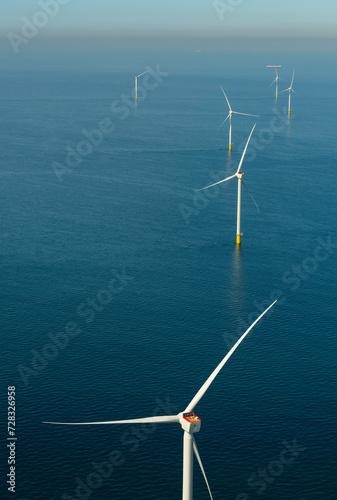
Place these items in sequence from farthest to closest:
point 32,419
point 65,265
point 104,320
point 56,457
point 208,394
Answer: point 65,265
point 104,320
point 208,394
point 32,419
point 56,457

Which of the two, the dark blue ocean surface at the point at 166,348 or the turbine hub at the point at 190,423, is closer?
the turbine hub at the point at 190,423

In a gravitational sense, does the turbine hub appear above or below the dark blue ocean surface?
above

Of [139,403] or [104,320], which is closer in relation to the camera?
[139,403]

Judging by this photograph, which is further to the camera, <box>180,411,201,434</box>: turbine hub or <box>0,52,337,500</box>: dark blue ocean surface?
<box>0,52,337,500</box>: dark blue ocean surface

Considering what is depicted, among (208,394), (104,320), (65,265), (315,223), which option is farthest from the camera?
(315,223)

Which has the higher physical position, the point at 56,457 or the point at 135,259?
the point at 135,259

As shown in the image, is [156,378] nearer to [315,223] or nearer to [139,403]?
[139,403]

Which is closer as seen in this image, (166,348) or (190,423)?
(190,423)

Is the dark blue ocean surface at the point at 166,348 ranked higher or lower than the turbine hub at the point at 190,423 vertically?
lower

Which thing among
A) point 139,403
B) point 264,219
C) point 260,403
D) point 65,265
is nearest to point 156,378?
point 139,403

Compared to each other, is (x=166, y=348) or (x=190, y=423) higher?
(x=190, y=423)
